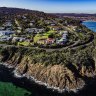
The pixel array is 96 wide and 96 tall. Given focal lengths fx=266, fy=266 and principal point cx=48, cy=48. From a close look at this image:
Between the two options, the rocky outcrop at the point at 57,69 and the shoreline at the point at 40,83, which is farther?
the rocky outcrop at the point at 57,69

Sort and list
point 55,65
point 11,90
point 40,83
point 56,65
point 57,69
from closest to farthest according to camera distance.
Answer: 1. point 11,90
2. point 40,83
3. point 57,69
4. point 56,65
5. point 55,65

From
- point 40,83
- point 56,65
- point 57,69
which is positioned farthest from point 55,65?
point 40,83

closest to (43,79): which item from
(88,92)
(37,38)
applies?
(88,92)

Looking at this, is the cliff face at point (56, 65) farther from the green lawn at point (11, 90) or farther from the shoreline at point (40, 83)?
the green lawn at point (11, 90)

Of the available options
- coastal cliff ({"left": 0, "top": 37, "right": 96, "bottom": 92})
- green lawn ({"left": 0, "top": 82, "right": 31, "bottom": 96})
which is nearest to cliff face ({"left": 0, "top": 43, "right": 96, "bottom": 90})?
A: coastal cliff ({"left": 0, "top": 37, "right": 96, "bottom": 92})

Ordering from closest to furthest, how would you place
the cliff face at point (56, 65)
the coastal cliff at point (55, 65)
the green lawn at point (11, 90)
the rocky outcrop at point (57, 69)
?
the green lawn at point (11, 90) < the rocky outcrop at point (57, 69) < the coastal cliff at point (55, 65) < the cliff face at point (56, 65)

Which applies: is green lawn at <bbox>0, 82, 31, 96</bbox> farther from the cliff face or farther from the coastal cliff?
the cliff face

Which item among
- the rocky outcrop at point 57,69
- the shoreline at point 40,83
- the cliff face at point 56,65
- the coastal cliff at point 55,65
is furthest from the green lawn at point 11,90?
the cliff face at point 56,65

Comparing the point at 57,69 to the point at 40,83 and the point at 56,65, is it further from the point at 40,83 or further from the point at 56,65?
the point at 40,83
